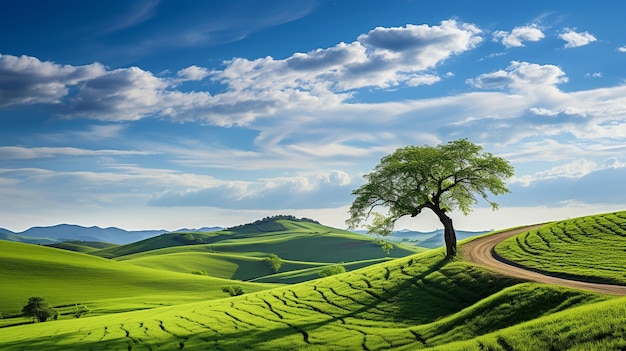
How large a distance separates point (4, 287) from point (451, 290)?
119104 millimetres

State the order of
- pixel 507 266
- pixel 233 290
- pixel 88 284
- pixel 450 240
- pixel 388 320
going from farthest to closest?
pixel 88 284 < pixel 233 290 < pixel 450 240 < pixel 507 266 < pixel 388 320

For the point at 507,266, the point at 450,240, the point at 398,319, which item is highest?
the point at 450,240

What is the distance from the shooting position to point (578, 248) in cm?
5138

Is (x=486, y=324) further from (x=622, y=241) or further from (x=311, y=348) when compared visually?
(x=622, y=241)

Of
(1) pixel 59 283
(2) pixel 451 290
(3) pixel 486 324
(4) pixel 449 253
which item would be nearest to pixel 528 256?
(4) pixel 449 253

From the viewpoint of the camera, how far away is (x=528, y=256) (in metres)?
51.6

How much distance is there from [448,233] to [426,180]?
24.7ft

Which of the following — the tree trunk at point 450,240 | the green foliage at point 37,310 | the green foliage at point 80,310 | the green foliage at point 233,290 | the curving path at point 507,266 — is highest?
the tree trunk at point 450,240

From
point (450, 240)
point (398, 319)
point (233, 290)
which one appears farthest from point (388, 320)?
point (233, 290)

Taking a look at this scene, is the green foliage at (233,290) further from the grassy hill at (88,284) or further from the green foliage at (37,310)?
the green foliage at (37,310)

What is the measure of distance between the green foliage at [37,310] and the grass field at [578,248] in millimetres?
84089

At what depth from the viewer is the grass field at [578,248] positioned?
1628 inches

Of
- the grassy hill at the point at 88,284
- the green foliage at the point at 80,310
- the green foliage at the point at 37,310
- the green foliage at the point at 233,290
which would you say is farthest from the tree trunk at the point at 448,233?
the green foliage at the point at 233,290

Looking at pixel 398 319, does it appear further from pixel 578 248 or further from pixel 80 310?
pixel 80 310
